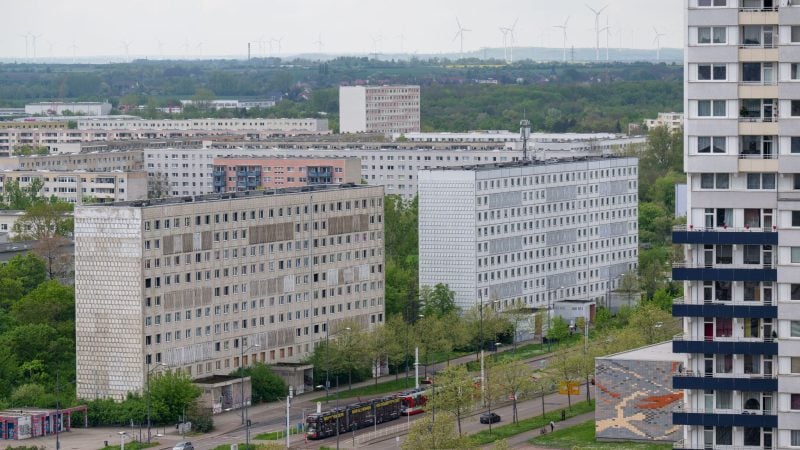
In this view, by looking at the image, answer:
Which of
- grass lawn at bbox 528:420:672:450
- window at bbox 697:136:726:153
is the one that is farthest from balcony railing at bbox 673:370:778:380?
grass lawn at bbox 528:420:672:450

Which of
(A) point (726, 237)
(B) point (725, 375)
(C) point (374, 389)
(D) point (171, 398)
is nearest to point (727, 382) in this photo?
(B) point (725, 375)

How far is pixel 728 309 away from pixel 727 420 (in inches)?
135

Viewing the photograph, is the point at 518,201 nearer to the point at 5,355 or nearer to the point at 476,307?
the point at 476,307

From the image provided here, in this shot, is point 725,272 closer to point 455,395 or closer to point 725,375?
point 725,375

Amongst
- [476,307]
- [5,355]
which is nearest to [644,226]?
[476,307]

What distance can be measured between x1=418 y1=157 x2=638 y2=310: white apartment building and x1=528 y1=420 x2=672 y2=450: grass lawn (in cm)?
4106

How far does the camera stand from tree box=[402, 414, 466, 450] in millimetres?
89938

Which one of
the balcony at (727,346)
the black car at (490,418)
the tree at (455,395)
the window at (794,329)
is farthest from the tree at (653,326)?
the window at (794,329)

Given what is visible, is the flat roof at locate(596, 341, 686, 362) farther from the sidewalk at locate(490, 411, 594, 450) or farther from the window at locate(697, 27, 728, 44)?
the window at locate(697, 27, 728, 44)

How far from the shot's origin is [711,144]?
66.0 metres

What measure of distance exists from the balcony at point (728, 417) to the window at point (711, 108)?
9.23 m

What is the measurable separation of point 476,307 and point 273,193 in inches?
820

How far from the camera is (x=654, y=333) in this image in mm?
121750

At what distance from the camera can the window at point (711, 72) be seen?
65688 mm
